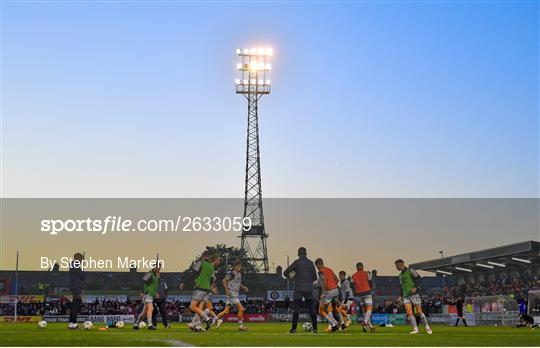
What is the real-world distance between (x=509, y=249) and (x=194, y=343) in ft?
166

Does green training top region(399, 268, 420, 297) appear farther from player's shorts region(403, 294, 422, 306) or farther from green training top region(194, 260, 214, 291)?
green training top region(194, 260, 214, 291)

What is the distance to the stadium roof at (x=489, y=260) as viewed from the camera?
203 ft

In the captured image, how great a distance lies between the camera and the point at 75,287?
26422mm

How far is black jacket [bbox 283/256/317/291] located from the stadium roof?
3838cm

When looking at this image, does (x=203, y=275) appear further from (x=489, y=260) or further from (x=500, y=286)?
(x=500, y=286)

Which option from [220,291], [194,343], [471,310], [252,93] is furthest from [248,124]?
[194,343]

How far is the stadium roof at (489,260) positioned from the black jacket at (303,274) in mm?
38383

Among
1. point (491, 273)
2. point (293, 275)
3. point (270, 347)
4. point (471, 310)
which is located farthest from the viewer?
point (491, 273)

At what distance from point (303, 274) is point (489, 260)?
1946 inches

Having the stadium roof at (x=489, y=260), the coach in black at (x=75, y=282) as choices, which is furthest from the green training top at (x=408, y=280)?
the stadium roof at (x=489, y=260)

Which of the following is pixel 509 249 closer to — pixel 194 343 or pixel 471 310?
pixel 471 310

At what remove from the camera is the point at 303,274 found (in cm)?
2450

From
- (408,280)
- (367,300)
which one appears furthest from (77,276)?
(408,280)

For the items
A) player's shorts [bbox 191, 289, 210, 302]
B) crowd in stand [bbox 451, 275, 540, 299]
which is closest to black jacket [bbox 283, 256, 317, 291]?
player's shorts [bbox 191, 289, 210, 302]
